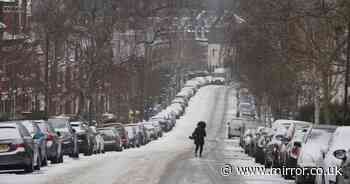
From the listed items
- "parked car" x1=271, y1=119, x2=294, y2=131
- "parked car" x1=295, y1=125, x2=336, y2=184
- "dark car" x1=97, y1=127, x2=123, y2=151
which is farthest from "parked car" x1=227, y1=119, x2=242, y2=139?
"parked car" x1=295, y1=125, x2=336, y2=184

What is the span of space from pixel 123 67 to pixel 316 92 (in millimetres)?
21257

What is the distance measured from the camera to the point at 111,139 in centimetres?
6147

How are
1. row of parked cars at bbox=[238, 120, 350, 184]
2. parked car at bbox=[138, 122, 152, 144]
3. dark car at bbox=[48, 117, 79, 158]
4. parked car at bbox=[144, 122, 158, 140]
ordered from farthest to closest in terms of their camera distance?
parked car at bbox=[144, 122, 158, 140] < parked car at bbox=[138, 122, 152, 144] < dark car at bbox=[48, 117, 79, 158] < row of parked cars at bbox=[238, 120, 350, 184]

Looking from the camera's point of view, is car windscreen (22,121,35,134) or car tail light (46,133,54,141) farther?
car tail light (46,133,54,141)

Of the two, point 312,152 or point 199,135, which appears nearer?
point 312,152

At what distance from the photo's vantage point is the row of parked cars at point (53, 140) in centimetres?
3119

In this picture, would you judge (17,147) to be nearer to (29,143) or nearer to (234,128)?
(29,143)

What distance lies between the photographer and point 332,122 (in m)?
55.0

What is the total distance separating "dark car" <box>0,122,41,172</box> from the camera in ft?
102

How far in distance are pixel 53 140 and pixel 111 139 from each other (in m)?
21.9

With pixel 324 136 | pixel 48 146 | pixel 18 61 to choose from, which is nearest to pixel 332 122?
pixel 18 61

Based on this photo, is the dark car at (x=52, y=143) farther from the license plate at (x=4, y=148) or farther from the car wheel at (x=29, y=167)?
the license plate at (x=4, y=148)

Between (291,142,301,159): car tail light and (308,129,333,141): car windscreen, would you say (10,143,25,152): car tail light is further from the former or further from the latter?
(308,129,333,141): car windscreen

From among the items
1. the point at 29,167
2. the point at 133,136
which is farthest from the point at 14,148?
the point at 133,136
